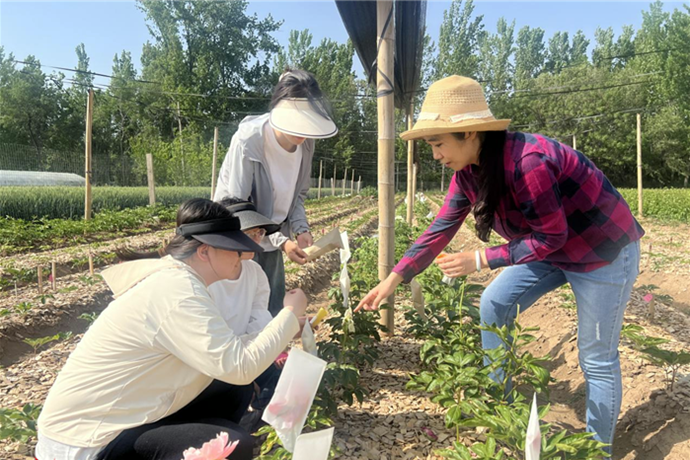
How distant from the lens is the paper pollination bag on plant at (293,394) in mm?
1383

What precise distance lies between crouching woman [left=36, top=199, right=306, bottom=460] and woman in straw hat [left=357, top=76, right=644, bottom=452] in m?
0.87

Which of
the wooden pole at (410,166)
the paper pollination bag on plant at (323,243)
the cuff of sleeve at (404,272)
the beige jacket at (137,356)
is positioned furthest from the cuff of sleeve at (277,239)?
the wooden pole at (410,166)

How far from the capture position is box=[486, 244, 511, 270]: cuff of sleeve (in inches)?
70.3

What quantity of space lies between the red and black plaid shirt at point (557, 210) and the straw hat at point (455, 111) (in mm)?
149

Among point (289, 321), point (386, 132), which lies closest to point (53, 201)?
point (386, 132)

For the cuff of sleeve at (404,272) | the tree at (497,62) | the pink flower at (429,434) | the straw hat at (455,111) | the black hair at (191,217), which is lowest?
the pink flower at (429,434)

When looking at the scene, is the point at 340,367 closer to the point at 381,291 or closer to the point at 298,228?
the point at 381,291

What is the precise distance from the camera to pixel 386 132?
10.3ft

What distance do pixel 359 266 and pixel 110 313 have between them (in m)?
3.64

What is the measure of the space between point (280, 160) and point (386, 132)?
1031 millimetres

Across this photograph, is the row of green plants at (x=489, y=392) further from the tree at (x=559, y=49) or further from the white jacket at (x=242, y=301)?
the tree at (x=559, y=49)

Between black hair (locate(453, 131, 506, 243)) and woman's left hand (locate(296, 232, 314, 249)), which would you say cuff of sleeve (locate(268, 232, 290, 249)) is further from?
black hair (locate(453, 131, 506, 243))

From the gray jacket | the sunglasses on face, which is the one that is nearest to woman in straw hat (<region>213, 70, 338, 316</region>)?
the gray jacket

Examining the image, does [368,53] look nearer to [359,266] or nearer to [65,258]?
[359,266]
